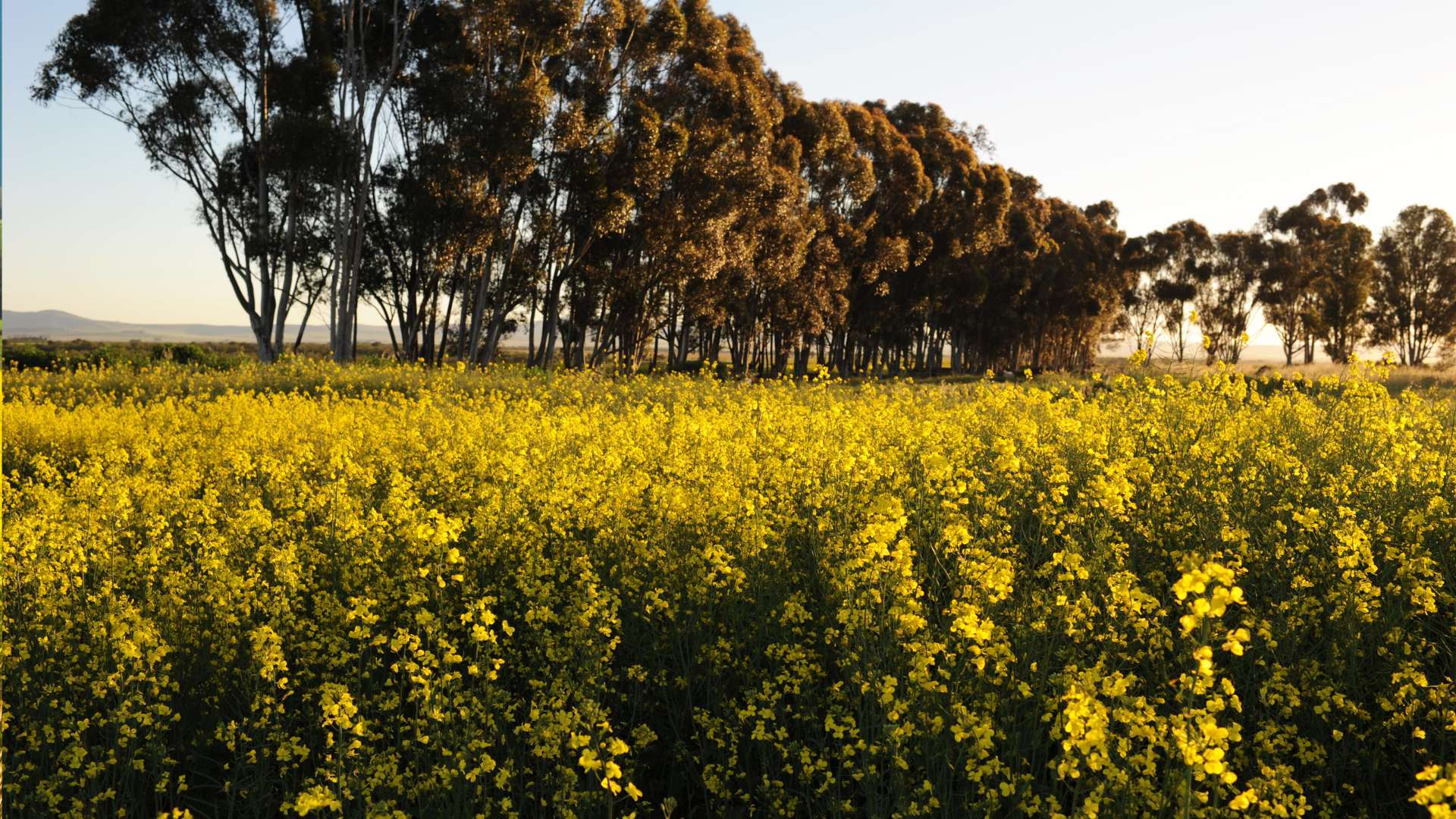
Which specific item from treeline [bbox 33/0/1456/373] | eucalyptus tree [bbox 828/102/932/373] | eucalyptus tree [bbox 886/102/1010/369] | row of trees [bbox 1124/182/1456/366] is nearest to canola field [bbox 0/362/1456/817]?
treeline [bbox 33/0/1456/373]

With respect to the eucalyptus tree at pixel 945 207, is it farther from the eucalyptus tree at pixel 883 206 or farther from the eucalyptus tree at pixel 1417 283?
the eucalyptus tree at pixel 1417 283

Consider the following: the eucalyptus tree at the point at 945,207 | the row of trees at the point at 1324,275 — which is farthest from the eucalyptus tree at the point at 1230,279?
the eucalyptus tree at the point at 945,207

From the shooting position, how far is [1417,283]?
186ft

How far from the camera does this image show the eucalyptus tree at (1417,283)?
55.6 meters

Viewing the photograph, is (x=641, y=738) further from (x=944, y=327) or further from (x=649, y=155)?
(x=944, y=327)

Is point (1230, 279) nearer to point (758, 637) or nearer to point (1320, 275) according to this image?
point (1320, 275)

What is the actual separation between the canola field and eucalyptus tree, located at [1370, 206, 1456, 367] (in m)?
60.5

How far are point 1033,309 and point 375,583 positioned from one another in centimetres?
5653

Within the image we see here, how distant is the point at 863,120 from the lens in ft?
121

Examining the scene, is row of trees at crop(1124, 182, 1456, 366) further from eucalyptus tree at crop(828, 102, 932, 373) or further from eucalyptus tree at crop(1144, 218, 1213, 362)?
eucalyptus tree at crop(828, 102, 932, 373)


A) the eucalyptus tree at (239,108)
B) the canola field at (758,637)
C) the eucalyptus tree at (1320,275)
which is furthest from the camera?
the eucalyptus tree at (1320,275)

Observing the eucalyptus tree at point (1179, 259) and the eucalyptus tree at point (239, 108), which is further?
the eucalyptus tree at point (1179, 259)

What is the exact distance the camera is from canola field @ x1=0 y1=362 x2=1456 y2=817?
361cm

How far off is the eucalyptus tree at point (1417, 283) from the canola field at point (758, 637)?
60477mm
